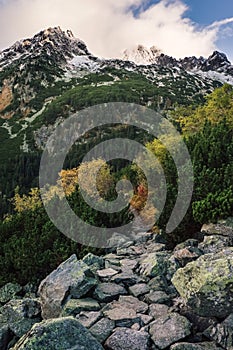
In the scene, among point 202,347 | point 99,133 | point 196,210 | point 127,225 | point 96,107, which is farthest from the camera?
point 96,107

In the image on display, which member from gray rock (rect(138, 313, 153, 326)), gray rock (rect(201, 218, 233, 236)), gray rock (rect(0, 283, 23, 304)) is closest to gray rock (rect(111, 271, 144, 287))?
gray rock (rect(138, 313, 153, 326))

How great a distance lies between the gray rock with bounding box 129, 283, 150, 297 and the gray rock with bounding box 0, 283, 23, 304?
8213 mm

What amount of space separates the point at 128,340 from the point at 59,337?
5.22 ft

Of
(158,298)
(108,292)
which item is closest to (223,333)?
(158,298)

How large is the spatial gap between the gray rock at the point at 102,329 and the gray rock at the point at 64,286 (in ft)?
5.06

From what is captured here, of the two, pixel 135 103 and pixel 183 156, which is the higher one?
pixel 135 103

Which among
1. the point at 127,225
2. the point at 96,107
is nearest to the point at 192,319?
the point at 127,225

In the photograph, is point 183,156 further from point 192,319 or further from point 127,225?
point 192,319

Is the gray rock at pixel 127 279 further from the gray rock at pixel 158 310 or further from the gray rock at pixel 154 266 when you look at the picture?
the gray rock at pixel 158 310

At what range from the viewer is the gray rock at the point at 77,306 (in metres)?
9.03

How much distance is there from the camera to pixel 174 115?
37.8 metres

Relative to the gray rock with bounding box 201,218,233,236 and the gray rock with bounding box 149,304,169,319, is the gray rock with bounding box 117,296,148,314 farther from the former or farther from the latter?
the gray rock with bounding box 201,218,233,236

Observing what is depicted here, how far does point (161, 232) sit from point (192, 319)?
779cm

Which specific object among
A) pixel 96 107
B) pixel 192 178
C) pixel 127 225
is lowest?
pixel 127 225
